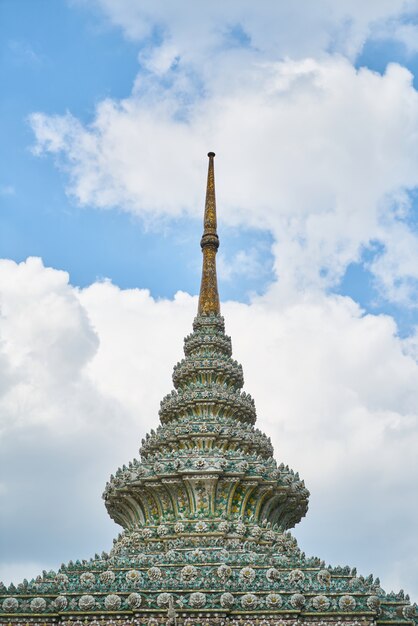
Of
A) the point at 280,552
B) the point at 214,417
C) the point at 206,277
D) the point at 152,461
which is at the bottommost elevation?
the point at 280,552

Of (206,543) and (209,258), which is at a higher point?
(209,258)

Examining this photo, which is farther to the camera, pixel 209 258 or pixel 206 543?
pixel 209 258

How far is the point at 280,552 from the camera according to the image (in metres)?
24.5

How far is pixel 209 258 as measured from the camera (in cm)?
3841

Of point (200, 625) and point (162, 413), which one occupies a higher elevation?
point (162, 413)

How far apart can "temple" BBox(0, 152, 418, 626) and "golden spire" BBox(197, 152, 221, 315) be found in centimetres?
21

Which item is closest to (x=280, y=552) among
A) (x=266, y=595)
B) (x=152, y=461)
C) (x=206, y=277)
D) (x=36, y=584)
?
(x=266, y=595)

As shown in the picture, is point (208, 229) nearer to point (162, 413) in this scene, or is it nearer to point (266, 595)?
point (162, 413)

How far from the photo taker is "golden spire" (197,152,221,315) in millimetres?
37188

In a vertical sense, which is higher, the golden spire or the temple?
the golden spire

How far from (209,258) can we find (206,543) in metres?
17.0

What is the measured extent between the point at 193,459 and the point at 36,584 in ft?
22.4

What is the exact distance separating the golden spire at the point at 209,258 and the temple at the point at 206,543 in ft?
0.70

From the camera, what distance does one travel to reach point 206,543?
24797 millimetres
